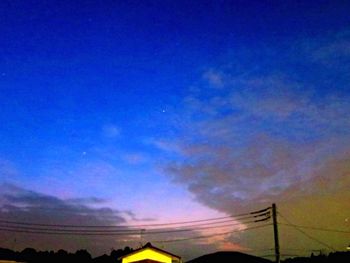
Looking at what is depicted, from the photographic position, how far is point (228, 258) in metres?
60.6

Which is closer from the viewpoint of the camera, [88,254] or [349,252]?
[349,252]

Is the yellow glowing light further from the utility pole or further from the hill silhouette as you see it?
the utility pole

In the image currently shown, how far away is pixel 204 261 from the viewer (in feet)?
192

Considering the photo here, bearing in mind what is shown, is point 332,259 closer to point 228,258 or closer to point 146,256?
point 228,258

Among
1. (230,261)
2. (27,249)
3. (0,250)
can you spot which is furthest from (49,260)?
(230,261)

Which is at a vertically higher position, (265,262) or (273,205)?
(273,205)

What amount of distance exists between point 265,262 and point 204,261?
856 centimetres

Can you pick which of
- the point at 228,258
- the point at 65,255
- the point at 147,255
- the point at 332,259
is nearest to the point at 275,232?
the point at 147,255

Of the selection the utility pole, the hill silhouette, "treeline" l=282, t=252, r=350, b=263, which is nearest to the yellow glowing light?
the hill silhouette

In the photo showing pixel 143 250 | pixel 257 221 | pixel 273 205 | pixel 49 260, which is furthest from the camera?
pixel 49 260

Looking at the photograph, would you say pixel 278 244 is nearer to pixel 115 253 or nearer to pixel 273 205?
pixel 273 205

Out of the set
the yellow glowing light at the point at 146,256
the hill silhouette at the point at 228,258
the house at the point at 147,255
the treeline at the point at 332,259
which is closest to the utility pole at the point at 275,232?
the house at the point at 147,255

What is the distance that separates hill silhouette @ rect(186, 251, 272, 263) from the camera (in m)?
58.7

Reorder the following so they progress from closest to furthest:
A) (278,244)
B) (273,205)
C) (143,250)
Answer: (278,244)
(273,205)
(143,250)
